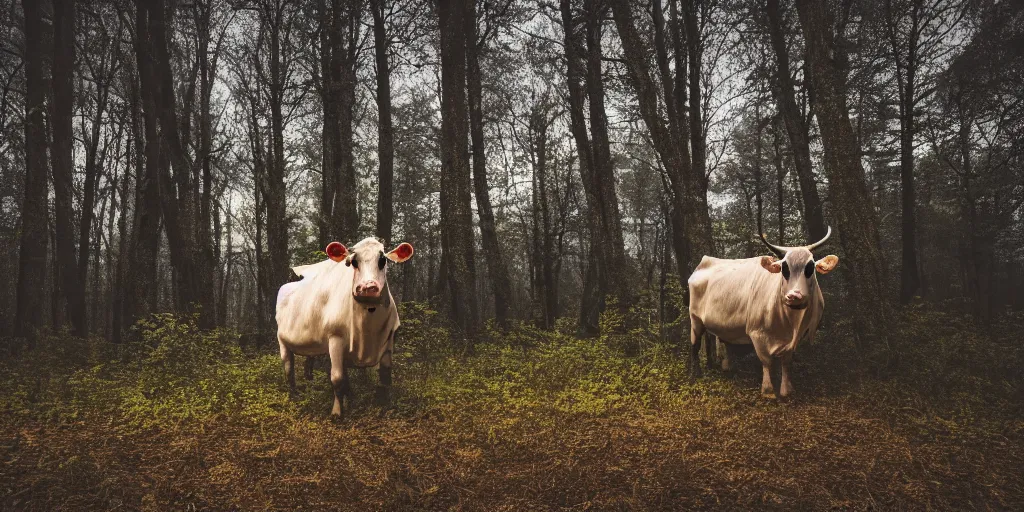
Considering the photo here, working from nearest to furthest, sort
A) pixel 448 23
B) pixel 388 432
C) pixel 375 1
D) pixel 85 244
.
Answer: pixel 388 432 → pixel 448 23 → pixel 375 1 → pixel 85 244

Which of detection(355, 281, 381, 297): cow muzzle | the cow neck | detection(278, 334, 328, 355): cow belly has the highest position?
detection(355, 281, 381, 297): cow muzzle

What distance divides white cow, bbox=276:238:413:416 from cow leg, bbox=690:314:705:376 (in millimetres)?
3915

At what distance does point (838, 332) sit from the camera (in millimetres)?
7645

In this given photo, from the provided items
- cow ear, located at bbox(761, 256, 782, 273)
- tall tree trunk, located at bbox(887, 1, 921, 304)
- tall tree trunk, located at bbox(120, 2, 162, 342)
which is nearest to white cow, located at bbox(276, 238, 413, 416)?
cow ear, located at bbox(761, 256, 782, 273)

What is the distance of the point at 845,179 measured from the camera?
23.0 ft

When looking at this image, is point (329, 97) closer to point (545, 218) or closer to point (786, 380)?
point (786, 380)

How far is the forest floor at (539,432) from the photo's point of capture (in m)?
3.93

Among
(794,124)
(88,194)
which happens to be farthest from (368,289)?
(88,194)

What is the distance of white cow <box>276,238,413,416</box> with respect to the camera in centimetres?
527

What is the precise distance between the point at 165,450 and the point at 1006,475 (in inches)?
274

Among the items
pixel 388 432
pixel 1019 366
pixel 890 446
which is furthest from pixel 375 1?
pixel 1019 366

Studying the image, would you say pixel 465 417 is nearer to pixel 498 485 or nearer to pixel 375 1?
pixel 498 485

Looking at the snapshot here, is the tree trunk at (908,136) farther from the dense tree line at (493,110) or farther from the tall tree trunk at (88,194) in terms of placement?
the tall tree trunk at (88,194)

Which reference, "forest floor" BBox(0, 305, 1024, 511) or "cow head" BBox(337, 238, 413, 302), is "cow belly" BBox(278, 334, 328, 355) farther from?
"cow head" BBox(337, 238, 413, 302)
